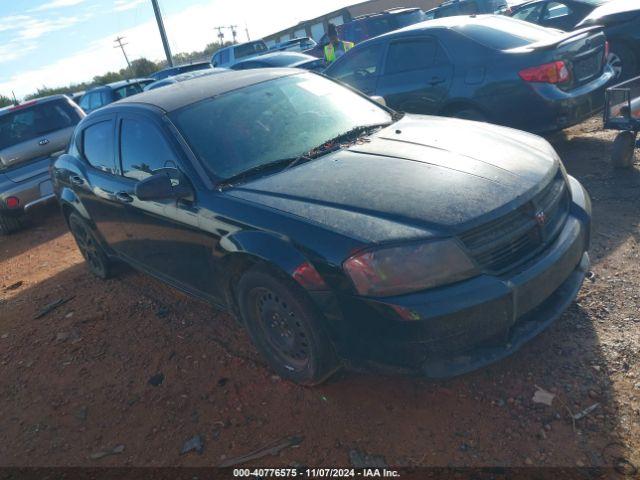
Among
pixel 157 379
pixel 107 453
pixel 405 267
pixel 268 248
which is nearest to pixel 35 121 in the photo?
pixel 157 379

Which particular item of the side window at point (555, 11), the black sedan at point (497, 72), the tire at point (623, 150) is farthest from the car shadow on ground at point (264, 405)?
the side window at point (555, 11)

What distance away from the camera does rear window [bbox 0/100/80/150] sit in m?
7.68

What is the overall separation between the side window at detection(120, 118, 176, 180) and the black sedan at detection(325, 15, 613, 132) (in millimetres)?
3448

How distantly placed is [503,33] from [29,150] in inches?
268

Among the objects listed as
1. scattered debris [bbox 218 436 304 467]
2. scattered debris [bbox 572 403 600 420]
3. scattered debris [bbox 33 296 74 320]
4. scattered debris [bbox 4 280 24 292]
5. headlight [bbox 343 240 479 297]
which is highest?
headlight [bbox 343 240 479 297]

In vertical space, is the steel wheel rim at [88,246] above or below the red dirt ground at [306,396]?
above

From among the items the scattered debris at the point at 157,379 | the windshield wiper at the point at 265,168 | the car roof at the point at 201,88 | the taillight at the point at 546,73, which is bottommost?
the scattered debris at the point at 157,379

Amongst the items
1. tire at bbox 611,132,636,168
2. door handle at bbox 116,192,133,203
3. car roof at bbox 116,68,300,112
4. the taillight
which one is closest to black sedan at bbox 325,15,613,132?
the taillight

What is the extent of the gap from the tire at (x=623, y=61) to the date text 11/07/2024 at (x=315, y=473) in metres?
7.14

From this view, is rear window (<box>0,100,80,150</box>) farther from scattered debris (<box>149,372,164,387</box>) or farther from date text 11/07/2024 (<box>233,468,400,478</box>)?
date text 11/07/2024 (<box>233,468,400,478</box>)

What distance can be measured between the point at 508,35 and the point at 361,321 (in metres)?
4.51

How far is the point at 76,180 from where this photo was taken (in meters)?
4.59

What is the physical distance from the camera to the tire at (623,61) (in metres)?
7.17

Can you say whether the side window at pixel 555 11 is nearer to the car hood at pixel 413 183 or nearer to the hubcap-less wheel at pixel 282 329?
the car hood at pixel 413 183
